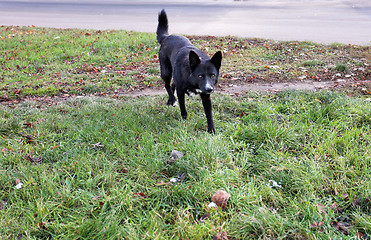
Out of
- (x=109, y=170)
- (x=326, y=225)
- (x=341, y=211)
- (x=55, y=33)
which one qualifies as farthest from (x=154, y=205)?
(x=55, y=33)

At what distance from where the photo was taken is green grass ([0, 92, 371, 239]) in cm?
204

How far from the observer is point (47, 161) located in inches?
120

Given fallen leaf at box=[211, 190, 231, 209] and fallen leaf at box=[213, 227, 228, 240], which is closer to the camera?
fallen leaf at box=[213, 227, 228, 240]

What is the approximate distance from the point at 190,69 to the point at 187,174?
149 cm

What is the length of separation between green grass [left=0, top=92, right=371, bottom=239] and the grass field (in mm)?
13

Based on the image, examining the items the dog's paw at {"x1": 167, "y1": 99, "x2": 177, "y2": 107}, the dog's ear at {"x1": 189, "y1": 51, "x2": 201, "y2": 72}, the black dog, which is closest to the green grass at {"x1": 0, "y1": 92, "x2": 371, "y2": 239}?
the black dog

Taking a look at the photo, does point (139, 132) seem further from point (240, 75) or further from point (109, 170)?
point (240, 75)

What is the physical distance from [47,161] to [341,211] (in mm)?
3102

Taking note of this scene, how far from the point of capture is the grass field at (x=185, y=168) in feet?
6.74

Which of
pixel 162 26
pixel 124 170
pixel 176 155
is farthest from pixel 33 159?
pixel 162 26

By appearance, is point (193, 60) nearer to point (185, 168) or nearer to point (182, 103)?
point (182, 103)

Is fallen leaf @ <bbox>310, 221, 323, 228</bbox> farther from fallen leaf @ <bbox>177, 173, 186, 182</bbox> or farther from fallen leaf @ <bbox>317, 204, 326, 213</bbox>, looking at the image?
fallen leaf @ <bbox>177, 173, 186, 182</bbox>

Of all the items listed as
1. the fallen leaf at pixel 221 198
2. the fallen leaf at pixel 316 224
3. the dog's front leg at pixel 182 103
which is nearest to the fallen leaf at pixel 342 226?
the fallen leaf at pixel 316 224

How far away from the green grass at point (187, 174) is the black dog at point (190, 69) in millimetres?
453
